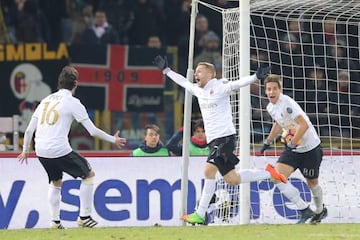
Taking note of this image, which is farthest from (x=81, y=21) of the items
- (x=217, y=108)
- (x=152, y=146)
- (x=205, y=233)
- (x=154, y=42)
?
(x=205, y=233)

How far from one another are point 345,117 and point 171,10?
582 cm

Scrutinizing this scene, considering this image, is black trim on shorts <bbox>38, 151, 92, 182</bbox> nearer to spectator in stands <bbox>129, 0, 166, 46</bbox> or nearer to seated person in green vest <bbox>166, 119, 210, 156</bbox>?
seated person in green vest <bbox>166, 119, 210, 156</bbox>

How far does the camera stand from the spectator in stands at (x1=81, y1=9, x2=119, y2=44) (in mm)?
21578

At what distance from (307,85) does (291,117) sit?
9.13 ft

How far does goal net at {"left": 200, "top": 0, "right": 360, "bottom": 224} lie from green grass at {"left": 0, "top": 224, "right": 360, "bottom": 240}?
2.13m

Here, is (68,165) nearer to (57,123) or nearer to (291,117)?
(57,123)

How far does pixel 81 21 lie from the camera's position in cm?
2227

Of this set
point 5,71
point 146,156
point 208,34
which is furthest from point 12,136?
point 208,34

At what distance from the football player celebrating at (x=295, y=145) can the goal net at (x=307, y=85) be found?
0.83 m

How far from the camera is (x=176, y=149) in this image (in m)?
17.8

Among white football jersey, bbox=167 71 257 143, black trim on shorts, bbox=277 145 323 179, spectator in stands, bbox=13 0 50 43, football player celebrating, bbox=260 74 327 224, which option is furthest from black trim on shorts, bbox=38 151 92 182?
spectator in stands, bbox=13 0 50 43

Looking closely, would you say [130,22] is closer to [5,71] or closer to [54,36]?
[54,36]

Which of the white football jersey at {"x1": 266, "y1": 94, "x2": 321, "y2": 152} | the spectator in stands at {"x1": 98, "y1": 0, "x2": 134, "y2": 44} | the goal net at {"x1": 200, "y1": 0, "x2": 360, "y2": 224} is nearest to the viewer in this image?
the white football jersey at {"x1": 266, "y1": 94, "x2": 321, "y2": 152}

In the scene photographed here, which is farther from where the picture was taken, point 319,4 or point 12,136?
point 12,136
